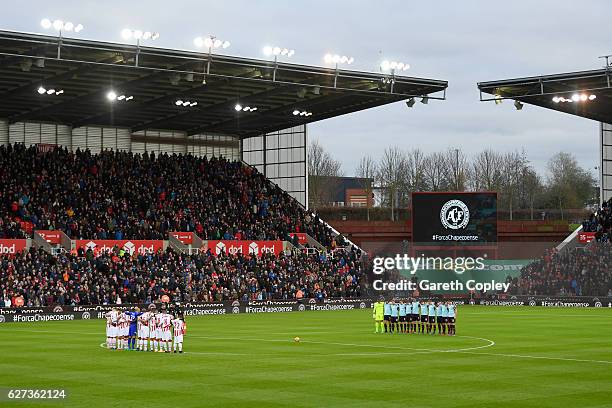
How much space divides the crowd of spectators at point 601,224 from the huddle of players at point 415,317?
33.4m

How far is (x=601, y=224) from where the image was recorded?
7319cm

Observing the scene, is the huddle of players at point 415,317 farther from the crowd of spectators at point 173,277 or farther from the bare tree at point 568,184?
the bare tree at point 568,184

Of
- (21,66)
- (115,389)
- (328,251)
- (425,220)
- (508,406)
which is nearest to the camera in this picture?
(508,406)

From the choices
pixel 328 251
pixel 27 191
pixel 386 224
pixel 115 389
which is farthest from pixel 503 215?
pixel 115 389

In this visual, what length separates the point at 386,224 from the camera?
88312 millimetres

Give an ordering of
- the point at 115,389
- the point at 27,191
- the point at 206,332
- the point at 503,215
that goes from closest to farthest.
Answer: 1. the point at 115,389
2. the point at 206,332
3. the point at 27,191
4. the point at 503,215

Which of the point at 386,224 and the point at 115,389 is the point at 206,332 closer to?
the point at 115,389

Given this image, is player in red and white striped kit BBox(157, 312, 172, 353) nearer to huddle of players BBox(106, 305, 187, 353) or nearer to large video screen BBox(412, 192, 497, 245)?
huddle of players BBox(106, 305, 187, 353)

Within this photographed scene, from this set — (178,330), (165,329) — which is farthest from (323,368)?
(165,329)

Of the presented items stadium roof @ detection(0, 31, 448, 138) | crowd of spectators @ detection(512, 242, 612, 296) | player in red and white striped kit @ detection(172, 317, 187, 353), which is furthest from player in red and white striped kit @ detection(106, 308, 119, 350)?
crowd of spectators @ detection(512, 242, 612, 296)

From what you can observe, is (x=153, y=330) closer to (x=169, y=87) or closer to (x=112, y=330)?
(x=112, y=330)

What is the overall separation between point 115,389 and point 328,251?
51.6m

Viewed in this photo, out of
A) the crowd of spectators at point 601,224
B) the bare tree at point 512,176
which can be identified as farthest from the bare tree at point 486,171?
the crowd of spectators at point 601,224

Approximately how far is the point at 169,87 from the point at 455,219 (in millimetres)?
20740
